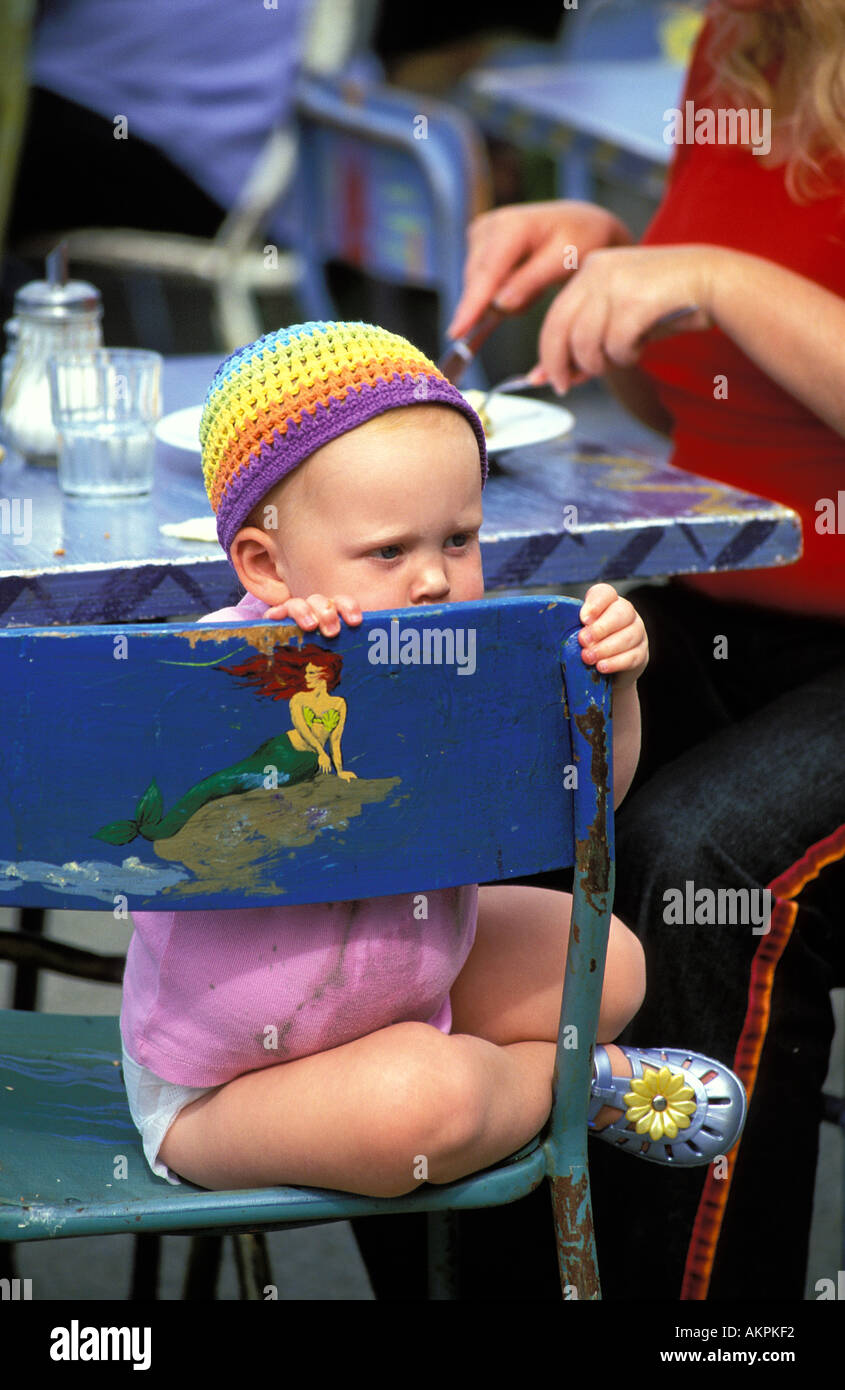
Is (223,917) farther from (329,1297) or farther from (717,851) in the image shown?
(329,1297)

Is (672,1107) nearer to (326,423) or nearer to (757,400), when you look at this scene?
(326,423)

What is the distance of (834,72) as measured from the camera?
167cm

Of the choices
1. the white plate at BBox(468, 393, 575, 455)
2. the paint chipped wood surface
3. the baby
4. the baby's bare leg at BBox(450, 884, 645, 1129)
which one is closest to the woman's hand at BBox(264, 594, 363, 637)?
the paint chipped wood surface

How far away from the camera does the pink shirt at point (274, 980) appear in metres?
1.08

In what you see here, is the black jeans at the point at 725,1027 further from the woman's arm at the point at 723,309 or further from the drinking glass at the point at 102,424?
the drinking glass at the point at 102,424

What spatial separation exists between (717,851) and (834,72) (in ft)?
2.75

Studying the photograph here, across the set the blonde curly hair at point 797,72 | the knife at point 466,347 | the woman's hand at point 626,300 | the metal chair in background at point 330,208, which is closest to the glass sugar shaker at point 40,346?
the knife at point 466,347

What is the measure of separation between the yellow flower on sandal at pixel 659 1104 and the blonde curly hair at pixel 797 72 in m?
0.96

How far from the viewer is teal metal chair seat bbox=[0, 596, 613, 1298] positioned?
2.98 feet

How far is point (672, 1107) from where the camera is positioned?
1.14 m

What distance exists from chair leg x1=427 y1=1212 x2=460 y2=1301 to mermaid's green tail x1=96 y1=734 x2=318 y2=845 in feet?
1.80

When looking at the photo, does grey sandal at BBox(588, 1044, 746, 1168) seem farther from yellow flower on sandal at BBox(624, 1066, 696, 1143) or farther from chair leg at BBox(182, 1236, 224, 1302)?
chair leg at BBox(182, 1236, 224, 1302)

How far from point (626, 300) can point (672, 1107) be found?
0.76 m
